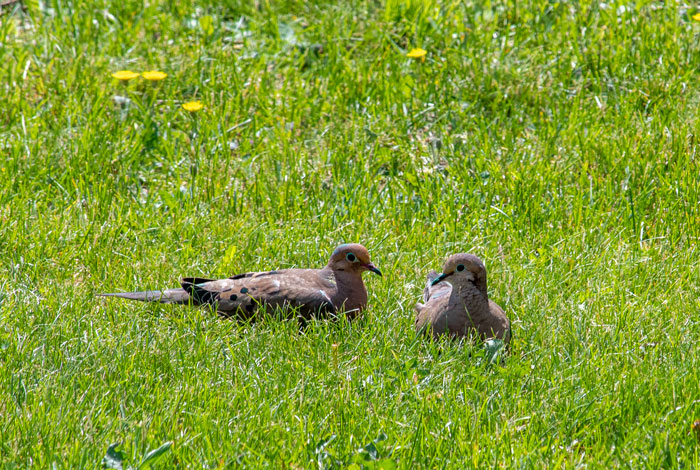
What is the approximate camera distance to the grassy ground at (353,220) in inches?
154

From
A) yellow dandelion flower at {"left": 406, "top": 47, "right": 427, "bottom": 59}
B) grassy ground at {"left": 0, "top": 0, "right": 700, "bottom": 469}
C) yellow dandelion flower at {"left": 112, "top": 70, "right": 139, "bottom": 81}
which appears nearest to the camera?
grassy ground at {"left": 0, "top": 0, "right": 700, "bottom": 469}

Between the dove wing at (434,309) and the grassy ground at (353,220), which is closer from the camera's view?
the grassy ground at (353,220)

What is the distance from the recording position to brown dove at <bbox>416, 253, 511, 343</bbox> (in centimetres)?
455

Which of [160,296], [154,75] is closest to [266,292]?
[160,296]

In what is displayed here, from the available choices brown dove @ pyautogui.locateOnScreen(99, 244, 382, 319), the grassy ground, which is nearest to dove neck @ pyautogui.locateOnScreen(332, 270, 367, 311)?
brown dove @ pyautogui.locateOnScreen(99, 244, 382, 319)

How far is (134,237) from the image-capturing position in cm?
566

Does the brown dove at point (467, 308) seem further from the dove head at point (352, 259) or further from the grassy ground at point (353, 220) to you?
the dove head at point (352, 259)

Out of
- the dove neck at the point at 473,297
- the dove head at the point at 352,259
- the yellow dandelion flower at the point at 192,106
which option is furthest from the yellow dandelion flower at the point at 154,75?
the dove neck at the point at 473,297

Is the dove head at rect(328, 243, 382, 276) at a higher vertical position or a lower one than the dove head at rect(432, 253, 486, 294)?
lower

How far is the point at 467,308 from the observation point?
15.0ft

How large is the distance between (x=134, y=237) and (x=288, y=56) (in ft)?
8.31

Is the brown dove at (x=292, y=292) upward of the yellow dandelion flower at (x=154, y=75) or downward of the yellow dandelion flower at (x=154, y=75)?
downward

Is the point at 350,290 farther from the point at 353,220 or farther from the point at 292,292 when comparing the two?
the point at 353,220

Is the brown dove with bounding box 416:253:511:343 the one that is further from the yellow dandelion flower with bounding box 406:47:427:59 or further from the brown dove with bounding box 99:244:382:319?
the yellow dandelion flower with bounding box 406:47:427:59
